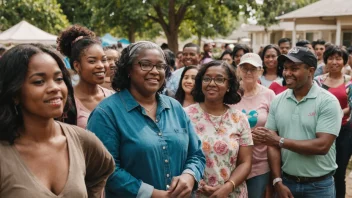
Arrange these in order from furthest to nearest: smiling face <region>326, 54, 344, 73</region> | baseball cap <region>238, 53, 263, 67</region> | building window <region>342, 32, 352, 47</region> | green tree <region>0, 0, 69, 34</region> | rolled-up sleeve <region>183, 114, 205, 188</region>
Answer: green tree <region>0, 0, 69, 34</region>, building window <region>342, 32, 352, 47</region>, smiling face <region>326, 54, 344, 73</region>, baseball cap <region>238, 53, 263, 67</region>, rolled-up sleeve <region>183, 114, 205, 188</region>

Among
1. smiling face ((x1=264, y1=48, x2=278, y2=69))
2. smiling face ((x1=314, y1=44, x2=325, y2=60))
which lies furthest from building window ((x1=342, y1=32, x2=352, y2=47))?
smiling face ((x1=264, y1=48, x2=278, y2=69))

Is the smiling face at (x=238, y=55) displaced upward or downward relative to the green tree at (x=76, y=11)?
downward

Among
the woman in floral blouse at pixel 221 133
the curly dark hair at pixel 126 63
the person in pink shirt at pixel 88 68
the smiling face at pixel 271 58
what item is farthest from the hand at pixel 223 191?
the smiling face at pixel 271 58

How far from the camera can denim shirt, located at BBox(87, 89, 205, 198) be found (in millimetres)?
2791

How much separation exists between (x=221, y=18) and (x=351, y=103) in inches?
657

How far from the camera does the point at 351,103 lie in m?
5.36

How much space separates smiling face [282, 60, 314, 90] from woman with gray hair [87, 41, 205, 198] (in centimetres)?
133

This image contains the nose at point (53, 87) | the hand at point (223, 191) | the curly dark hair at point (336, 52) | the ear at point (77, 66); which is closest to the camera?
the nose at point (53, 87)

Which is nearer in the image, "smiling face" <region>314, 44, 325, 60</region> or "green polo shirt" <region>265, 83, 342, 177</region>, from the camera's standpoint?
"green polo shirt" <region>265, 83, 342, 177</region>

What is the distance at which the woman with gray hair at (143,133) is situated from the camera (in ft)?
9.20

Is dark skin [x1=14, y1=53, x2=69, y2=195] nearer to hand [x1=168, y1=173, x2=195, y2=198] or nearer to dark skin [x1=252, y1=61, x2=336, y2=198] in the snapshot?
hand [x1=168, y1=173, x2=195, y2=198]

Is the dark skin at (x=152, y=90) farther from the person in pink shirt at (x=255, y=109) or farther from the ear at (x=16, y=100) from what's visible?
the person in pink shirt at (x=255, y=109)

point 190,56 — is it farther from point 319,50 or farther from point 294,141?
point 294,141

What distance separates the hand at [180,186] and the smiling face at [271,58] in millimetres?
3592
